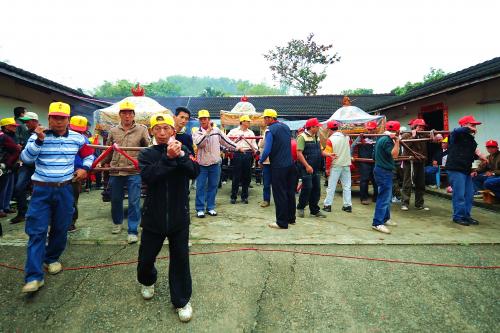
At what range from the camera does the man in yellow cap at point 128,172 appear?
4.00 meters

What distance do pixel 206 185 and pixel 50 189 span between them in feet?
9.21

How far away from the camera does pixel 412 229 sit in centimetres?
483

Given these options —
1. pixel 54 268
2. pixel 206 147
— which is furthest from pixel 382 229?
pixel 54 268

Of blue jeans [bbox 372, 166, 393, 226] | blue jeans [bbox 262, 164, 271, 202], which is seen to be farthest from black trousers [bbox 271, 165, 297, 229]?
blue jeans [bbox 262, 164, 271, 202]

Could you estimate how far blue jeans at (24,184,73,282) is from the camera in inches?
108

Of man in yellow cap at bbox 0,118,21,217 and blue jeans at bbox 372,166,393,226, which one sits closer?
blue jeans at bbox 372,166,393,226

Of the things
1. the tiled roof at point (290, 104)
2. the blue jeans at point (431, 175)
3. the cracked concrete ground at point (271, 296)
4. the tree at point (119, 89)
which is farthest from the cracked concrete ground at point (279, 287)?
the tree at point (119, 89)

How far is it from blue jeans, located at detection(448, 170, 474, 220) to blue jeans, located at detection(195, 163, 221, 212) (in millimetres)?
4311

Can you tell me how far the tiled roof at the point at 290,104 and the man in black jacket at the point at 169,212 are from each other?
653 inches

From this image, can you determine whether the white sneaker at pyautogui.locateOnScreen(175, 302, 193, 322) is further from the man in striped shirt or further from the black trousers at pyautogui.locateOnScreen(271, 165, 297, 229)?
the black trousers at pyautogui.locateOnScreen(271, 165, 297, 229)

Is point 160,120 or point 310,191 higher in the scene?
point 160,120

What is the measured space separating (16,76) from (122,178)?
5231 millimetres

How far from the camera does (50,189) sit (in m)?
2.89

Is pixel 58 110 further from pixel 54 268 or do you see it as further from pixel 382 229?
pixel 382 229
